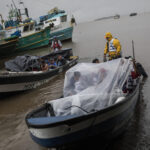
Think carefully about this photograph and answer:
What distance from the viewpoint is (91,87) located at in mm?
4496

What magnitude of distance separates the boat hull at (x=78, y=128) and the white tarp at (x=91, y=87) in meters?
0.31

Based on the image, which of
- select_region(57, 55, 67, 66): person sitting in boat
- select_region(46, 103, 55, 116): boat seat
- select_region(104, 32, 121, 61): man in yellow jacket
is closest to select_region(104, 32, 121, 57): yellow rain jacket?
select_region(104, 32, 121, 61): man in yellow jacket

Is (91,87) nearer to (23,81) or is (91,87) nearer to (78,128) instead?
Answer: (78,128)

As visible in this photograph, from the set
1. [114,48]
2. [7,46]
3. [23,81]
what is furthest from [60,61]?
[7,46]

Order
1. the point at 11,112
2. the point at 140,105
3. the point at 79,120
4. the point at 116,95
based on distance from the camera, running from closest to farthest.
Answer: the point at 79,120, the point at 116,95, the point at 140,105, the point at 11,112

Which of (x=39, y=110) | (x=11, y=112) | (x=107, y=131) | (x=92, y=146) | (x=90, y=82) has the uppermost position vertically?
(x=90, y=82)

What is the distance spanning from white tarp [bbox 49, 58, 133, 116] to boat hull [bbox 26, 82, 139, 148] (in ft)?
1.02

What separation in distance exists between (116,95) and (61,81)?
5.91m

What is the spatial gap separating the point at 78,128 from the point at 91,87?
1205 millimetres

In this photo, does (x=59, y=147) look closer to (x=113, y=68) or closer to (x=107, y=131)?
(x=107, y=131)

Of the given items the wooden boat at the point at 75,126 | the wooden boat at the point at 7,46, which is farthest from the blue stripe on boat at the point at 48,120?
the wooden boat at the point at 7,46

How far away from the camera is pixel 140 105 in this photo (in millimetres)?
6102

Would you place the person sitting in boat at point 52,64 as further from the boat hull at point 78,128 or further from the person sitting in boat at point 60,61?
the boat hull at point 78,128

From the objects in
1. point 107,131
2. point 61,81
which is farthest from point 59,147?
point 61,81
